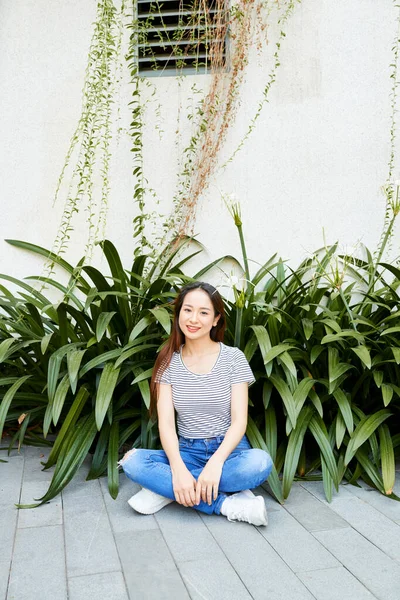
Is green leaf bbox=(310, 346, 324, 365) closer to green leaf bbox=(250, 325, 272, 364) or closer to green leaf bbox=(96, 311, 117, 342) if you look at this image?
green leaf bbox=(250, 325, 272, 364)

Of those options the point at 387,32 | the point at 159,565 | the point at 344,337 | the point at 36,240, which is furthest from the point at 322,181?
the point at 159,565

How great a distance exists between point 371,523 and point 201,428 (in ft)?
2.28

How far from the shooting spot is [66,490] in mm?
2510

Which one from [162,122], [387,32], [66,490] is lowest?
[66,490]

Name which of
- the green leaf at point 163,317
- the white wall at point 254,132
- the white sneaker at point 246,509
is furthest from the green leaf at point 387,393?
the white wall at point 254,132

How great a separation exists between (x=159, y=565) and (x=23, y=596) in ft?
1.31

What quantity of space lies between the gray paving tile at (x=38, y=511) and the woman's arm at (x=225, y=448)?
52cm

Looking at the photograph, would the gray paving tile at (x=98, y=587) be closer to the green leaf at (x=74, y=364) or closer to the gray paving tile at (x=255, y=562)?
the gray paving tile at (x=255, y=562)

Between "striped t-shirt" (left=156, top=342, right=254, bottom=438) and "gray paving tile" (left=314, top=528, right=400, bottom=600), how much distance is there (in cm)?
55

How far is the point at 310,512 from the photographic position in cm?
232

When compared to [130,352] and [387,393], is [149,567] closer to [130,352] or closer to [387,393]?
[130,352]

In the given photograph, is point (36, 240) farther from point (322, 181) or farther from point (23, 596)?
point (23, 596)

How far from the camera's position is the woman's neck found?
2463 millimetres

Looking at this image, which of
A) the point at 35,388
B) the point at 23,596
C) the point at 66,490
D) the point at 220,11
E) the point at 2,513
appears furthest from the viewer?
the point at 220,11
